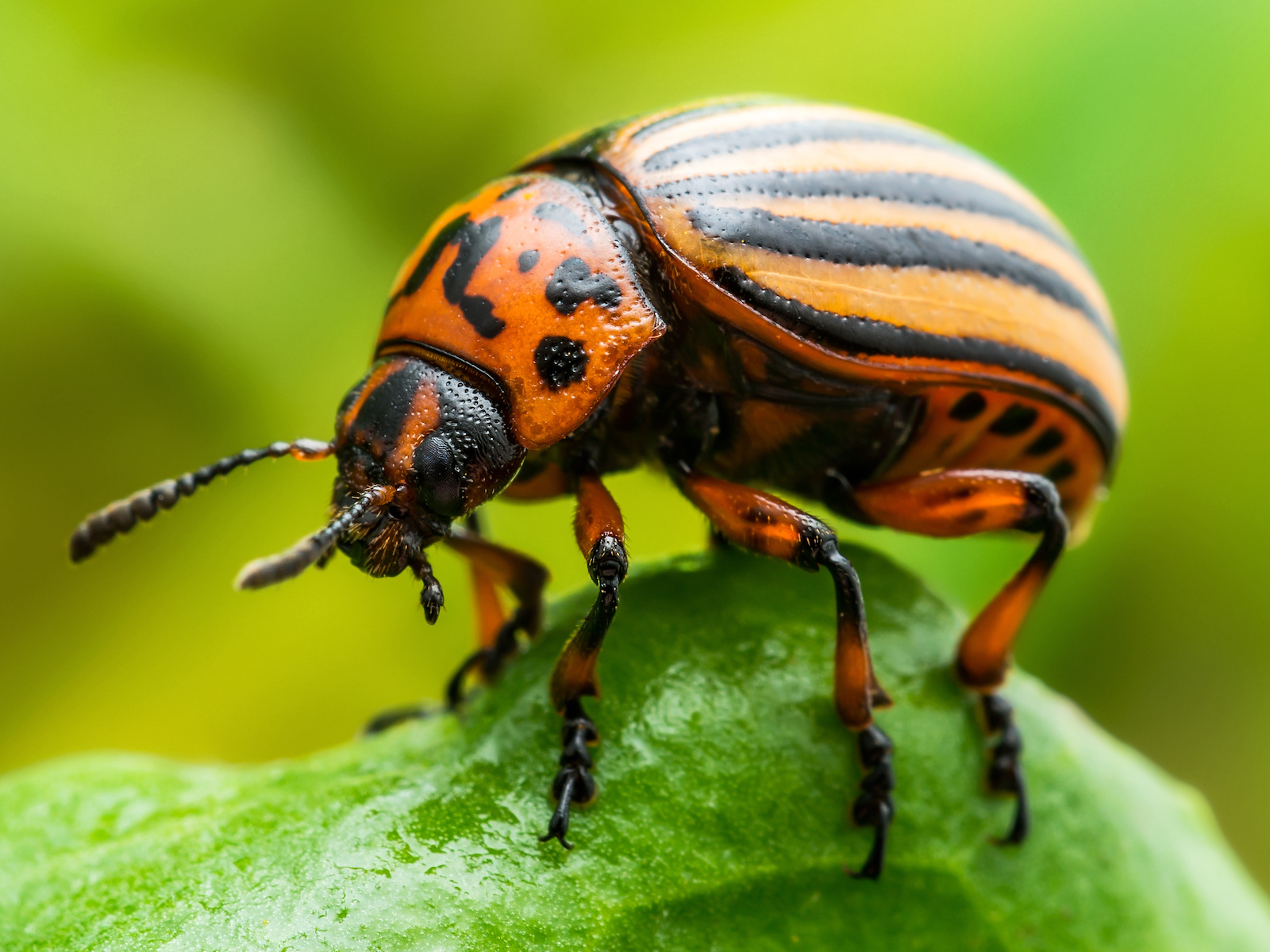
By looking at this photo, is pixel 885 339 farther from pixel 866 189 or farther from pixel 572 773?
pixel 572 773

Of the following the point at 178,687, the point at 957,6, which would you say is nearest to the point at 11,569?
the point at 178,687

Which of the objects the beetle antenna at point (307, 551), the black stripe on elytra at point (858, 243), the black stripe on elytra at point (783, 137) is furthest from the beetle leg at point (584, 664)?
the black stripe on elytra at point (783, 137)

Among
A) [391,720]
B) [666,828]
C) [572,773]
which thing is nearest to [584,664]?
[572,773]

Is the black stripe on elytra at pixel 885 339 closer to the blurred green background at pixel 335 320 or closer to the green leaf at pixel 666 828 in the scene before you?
the green leaf at pixel 666 828

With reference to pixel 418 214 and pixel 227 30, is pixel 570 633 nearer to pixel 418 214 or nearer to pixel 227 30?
pixel 418 214

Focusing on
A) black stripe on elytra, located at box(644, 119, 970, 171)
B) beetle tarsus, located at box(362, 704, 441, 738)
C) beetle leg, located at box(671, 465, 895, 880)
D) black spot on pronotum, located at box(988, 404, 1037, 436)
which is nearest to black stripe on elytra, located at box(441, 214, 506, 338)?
black stripe on elytra, located at box(644, 119, 970, 171)

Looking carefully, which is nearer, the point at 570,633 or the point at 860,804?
the point at 860,804
